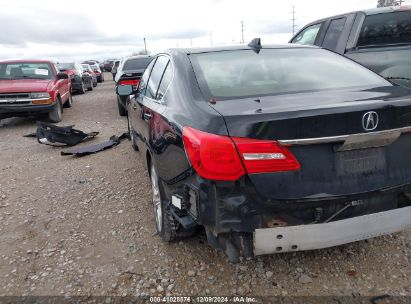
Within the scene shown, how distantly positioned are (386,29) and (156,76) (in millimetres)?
3530

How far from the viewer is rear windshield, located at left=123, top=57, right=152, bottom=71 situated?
34.2 ft

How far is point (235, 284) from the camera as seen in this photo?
8.73 ft

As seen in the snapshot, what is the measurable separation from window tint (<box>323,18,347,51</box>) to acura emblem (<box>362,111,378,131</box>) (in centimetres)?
385

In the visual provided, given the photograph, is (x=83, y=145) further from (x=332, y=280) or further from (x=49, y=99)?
(x=332, y=280)

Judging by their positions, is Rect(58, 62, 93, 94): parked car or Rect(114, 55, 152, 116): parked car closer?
Rect(114, 55, 152, 116): parked car

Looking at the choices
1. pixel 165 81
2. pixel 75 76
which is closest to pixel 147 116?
pixel 165 81

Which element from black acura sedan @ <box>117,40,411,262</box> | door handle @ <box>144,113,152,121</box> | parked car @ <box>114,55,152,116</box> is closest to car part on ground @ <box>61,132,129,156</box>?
parked car @ <box>114,55,152,116</box>

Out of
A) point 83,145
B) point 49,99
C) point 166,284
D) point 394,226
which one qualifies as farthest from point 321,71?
point 49,99

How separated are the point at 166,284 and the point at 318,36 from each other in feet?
16.2

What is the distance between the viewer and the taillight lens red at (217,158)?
2.05 metres

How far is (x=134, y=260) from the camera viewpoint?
3.03 metres

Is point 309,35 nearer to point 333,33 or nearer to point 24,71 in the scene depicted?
point 333,33

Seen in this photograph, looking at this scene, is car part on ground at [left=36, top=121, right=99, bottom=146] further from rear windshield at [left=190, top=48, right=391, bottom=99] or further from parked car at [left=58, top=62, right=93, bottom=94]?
parked car at [left=58, top=62, right=93, bottom=94]

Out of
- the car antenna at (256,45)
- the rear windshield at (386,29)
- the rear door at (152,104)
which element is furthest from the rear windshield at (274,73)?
the rear windshield at (386,29)
